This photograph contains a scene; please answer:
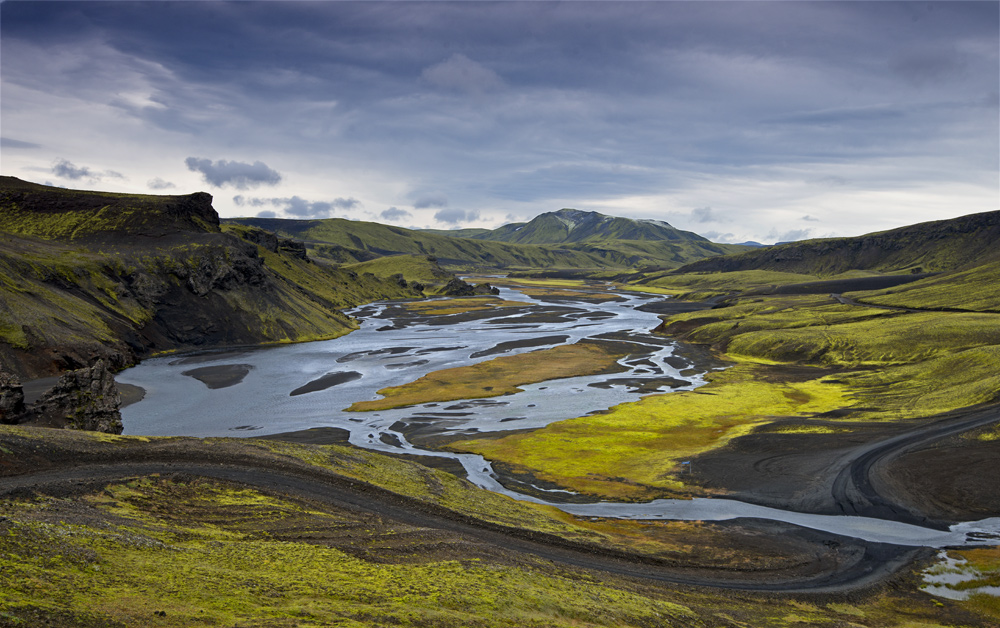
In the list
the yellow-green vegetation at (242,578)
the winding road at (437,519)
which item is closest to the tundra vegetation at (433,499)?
the yellow-green vegetation at (242,578)

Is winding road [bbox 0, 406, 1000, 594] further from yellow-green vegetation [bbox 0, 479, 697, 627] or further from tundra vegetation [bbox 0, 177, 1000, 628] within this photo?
yellow-green vegetation [bbox 0, 479, 697, 627]

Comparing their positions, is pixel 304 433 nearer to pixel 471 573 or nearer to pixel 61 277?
pixel 471 573

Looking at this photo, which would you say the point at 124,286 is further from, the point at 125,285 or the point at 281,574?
the point at 281,574

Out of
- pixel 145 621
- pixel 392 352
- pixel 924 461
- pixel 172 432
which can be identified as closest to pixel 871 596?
pixel 924 461

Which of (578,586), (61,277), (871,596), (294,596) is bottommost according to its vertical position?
(871,596)

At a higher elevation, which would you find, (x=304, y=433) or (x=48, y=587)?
(x=48, y=587)

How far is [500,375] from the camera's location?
9362 cm

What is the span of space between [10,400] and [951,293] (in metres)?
191

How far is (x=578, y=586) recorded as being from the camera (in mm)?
26156

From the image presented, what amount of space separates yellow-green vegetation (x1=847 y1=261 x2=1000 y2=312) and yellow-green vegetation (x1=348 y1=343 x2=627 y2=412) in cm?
8869

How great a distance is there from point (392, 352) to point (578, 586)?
9374 centimetres

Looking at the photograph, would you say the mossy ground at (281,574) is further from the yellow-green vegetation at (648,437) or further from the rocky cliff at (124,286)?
the rocky cliff at (124,286)

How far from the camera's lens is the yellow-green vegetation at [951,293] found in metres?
136

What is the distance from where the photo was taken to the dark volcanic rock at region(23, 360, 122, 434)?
48.6m
